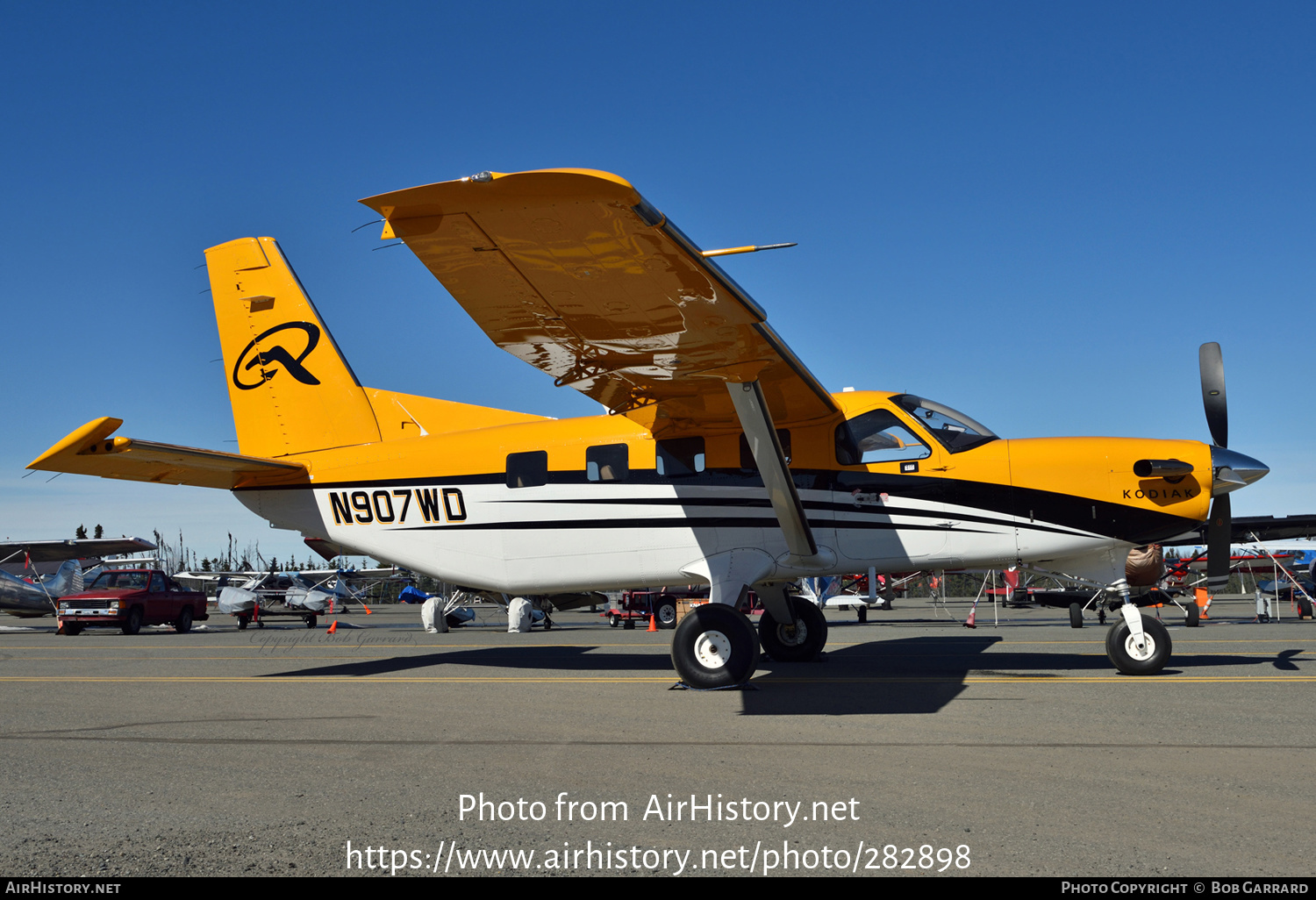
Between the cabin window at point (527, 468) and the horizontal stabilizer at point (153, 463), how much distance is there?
2.81 meters

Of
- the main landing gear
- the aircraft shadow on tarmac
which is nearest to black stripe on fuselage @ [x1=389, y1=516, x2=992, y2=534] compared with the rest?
the main landing gear

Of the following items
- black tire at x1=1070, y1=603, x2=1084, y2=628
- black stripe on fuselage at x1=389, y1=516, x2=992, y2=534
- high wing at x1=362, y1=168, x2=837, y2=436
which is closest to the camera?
high wing at x1=362, y1=168, x2=837, y2=436

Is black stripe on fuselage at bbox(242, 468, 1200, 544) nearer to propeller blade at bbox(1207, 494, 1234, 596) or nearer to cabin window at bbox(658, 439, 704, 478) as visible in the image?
cabin window at bbox(658, 439, 704, 478)

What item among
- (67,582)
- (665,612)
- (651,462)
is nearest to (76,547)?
(67,582)

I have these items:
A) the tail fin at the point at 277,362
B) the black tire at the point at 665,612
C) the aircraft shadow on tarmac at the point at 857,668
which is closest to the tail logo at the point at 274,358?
the tail fin at the point at 277,362

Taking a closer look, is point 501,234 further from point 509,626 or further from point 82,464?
point 509,626

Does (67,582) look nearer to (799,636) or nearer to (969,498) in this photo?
(799,636)

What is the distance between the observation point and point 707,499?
987 centimetres

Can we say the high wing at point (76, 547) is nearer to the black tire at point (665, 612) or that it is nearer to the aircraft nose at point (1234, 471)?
the black tire at point (665, 612)

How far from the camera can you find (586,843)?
3629mm

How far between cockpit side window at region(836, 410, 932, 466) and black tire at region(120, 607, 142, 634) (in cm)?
2026

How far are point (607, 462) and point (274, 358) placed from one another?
515 cm

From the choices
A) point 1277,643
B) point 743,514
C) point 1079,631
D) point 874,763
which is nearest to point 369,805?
point 874,763

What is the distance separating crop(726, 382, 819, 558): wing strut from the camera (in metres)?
8.41
